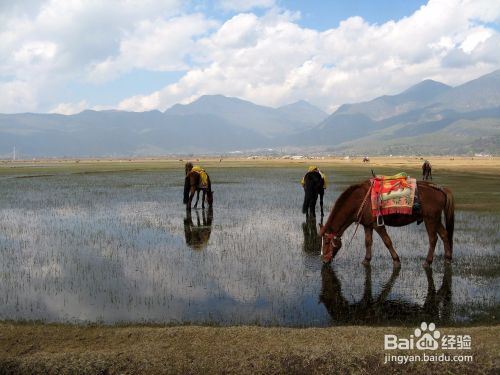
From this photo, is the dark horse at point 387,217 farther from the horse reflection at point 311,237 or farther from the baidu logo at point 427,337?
the baidu logo at point 427,337

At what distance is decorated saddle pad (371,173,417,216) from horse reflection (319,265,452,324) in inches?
68.2

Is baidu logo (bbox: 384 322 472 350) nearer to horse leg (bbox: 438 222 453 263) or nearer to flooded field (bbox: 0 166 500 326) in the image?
flooded field (bbox: 0 166 500 326)

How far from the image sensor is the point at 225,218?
60.9 feet

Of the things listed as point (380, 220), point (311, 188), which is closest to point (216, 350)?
point (380, 220)

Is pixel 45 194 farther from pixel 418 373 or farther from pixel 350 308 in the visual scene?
pixel 418 373

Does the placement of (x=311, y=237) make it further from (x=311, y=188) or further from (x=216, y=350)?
(x=216, y=350)

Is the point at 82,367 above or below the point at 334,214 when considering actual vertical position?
below

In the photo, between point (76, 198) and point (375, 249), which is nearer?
point (375, 249)

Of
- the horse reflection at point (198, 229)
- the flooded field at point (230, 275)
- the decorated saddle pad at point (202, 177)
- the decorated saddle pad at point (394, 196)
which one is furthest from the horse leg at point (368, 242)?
the decorated saddle pad at point (202, 177)

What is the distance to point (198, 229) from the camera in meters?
16.2

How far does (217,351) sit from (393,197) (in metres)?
6.27

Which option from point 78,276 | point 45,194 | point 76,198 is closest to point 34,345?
point 78,276

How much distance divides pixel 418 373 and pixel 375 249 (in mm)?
7267

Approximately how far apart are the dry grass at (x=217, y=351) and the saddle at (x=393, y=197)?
409 centimetres
